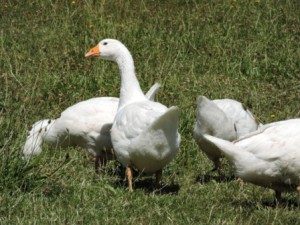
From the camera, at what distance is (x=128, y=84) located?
8.00m

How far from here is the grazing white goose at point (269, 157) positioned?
632 centimetres

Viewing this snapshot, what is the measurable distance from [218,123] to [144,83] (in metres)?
2.79

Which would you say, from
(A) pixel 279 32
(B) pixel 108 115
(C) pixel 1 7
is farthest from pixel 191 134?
(C) pixel 1 7

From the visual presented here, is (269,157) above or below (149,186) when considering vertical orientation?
above

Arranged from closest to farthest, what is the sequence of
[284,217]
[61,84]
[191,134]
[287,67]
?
[284,217], [191,134], [61,84], [287,67]

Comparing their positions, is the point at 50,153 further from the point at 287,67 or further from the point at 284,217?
the point at 287,67

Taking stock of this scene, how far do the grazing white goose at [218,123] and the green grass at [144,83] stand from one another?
1.05ft

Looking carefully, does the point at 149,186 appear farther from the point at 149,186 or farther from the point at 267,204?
the point at 267,204

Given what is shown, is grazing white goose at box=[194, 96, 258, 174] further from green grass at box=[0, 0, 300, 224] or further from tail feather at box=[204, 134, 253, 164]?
tail feather at box=[204, 134, 253, 164]

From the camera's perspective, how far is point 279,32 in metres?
11.7

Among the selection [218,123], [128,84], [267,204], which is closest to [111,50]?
[128,84]

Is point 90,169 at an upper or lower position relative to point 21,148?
lower

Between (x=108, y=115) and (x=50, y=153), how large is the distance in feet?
2.24

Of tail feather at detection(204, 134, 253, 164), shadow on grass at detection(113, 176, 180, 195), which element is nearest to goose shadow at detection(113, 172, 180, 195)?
shadow on grass at detection(113, 176, 180, 195)
